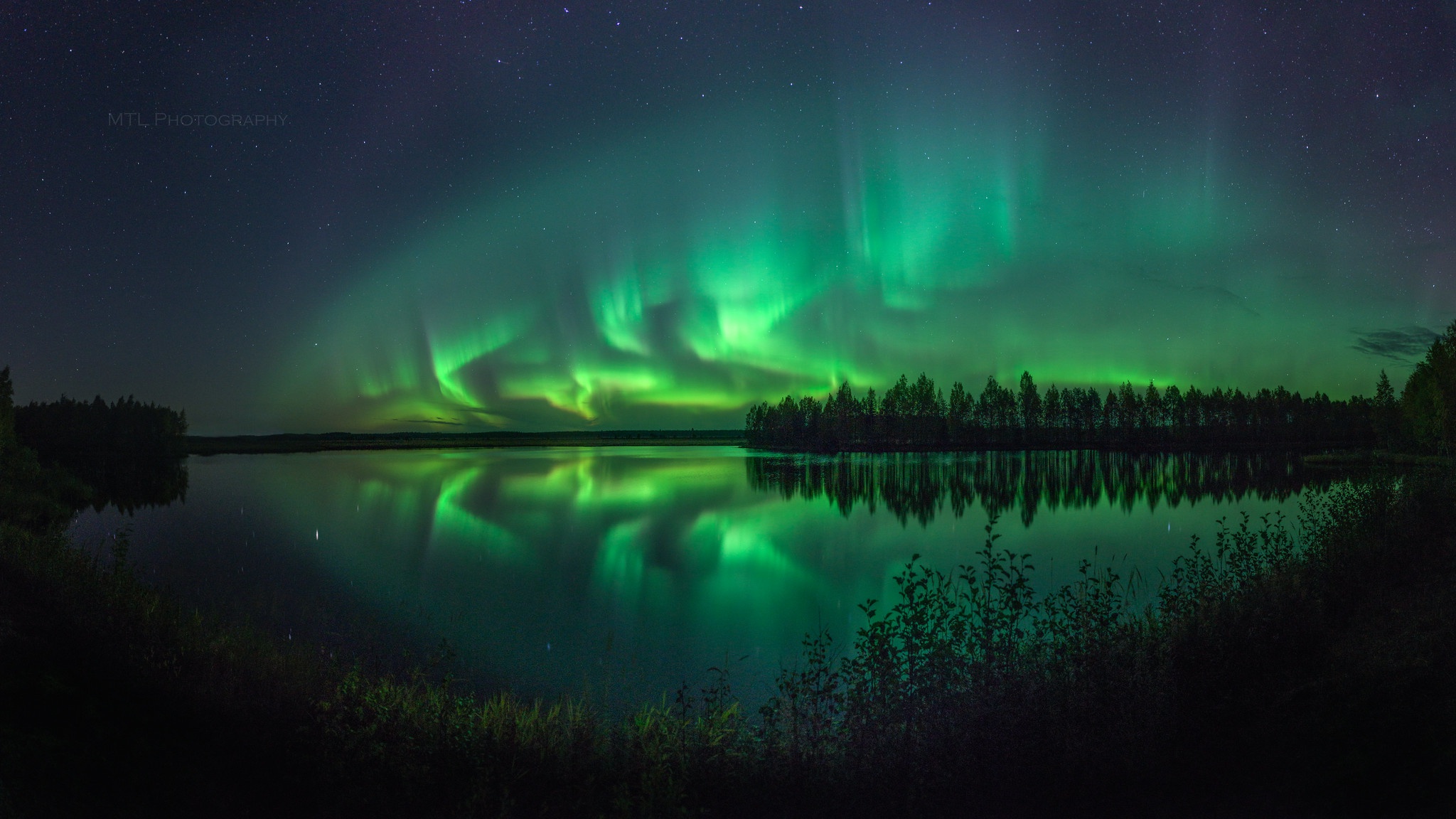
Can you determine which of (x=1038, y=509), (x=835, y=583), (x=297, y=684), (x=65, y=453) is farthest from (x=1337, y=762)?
(x=65, y=453)

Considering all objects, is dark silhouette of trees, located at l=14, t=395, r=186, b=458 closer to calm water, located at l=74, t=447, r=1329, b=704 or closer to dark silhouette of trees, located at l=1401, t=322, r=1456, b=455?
calm water, located at l=74, t=447, r=1329, b=704

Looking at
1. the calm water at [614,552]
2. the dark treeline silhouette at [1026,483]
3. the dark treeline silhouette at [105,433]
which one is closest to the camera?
the calm water at [614,552]

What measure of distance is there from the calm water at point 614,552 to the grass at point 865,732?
328 cm

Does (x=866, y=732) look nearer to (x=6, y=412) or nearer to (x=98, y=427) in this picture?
(x=6, y=412)

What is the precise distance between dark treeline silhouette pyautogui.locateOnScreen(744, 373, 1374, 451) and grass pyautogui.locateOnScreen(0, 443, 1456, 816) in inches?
5499

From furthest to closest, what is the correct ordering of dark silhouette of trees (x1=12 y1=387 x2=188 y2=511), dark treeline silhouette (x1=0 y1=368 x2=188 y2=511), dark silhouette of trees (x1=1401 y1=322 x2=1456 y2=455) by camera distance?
dark silhouette of trees (x1=12 y1=387 x2=188 y2=511) → dark treeline silhouette (x1=0 y1=368 x2=188 y2=511) → dark silhouette of trees (x1=1401 y1=322 x2=1456 y2=455)

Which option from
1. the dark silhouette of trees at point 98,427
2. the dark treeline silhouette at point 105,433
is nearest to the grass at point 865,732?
the dark treeline silhouette at point 105,433

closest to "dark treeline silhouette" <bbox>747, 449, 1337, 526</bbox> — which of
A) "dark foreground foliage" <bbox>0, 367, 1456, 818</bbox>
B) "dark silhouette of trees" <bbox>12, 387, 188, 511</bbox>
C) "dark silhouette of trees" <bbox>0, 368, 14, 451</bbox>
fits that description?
"dark foreground foliage" <bbox>0, 367, 1456, 818</bbox>

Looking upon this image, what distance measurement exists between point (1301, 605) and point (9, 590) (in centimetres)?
1983

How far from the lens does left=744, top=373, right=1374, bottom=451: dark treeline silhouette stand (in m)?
151

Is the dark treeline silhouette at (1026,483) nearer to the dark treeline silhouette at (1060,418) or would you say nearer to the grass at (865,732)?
the grass at (865,732)

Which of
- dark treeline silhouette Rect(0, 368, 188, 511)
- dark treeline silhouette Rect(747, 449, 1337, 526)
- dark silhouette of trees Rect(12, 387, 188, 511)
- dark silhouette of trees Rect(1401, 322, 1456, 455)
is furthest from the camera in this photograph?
dark silhouette of trees Rect(12, 387, 188, 511)

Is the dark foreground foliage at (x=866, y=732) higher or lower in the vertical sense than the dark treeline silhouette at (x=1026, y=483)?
higher

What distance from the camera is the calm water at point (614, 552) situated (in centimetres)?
1293
